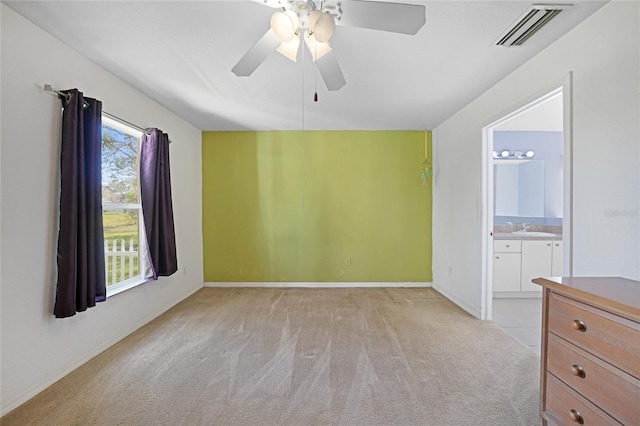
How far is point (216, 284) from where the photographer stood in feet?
16.7

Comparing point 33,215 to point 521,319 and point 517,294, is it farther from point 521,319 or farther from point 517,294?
point 517,294

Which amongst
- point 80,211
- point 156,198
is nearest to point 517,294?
point 156,198

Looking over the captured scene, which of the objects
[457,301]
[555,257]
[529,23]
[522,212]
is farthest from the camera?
[522,212]

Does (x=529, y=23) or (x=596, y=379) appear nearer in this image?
(x=596, y=379)

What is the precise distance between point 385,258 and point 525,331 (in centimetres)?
212

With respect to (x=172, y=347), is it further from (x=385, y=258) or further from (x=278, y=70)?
(x=385, y=258)

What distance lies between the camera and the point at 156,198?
3492 millimetres

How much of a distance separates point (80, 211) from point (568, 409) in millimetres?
3111

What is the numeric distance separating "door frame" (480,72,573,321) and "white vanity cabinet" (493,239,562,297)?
962 mm

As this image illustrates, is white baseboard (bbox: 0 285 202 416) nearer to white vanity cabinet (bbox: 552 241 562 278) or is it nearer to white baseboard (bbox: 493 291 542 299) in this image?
white baseboard (bbox: 493 291 542 299)

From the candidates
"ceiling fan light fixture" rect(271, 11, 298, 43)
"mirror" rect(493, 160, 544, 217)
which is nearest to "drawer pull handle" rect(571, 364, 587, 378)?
"ceiling fan light fixture" rect(271, 11, 298, 43)

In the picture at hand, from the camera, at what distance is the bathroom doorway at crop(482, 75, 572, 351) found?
350 cm

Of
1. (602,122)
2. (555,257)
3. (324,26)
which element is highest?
(324,26)

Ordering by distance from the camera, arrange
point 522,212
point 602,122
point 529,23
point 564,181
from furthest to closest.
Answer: point 522,212, point 564,181, point 529,23, point 602,122
